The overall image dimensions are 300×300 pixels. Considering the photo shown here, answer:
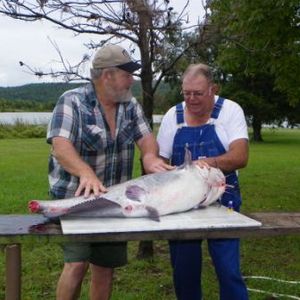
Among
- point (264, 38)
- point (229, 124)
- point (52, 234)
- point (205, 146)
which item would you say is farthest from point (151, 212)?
point (264, 38)

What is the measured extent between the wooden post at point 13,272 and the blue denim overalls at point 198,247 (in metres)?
1.18

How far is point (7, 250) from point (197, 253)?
1.39 metres

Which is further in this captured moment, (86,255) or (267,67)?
(267,67)

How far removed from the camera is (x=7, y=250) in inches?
119

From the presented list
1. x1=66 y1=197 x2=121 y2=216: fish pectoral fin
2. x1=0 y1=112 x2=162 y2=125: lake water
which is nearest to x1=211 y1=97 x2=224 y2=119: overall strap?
x1=66 y1=197 x2=121 y2=216: fish pectoral fin

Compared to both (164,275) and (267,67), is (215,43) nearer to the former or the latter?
(164,275)

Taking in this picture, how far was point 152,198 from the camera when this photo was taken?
3.23 m

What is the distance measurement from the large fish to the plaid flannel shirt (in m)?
0.48

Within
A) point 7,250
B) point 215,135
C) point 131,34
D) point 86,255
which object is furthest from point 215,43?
point 7,250

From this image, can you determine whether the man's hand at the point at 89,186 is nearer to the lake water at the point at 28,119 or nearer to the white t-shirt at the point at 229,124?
the white t-shirt at the point at 229,124

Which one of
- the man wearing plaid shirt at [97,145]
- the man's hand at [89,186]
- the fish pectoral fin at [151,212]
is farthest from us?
the man wearing plaid shirt at [97,145]

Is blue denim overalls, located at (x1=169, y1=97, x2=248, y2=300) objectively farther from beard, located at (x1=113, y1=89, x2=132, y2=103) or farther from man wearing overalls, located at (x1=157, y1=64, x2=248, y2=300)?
beard, located at (x1=113, y1=89, x2=132, y2=103)

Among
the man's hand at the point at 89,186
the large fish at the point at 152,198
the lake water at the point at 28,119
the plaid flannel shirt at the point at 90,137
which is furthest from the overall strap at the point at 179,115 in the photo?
the lake water at the point at 28,119

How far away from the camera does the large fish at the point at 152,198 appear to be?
3.12m
